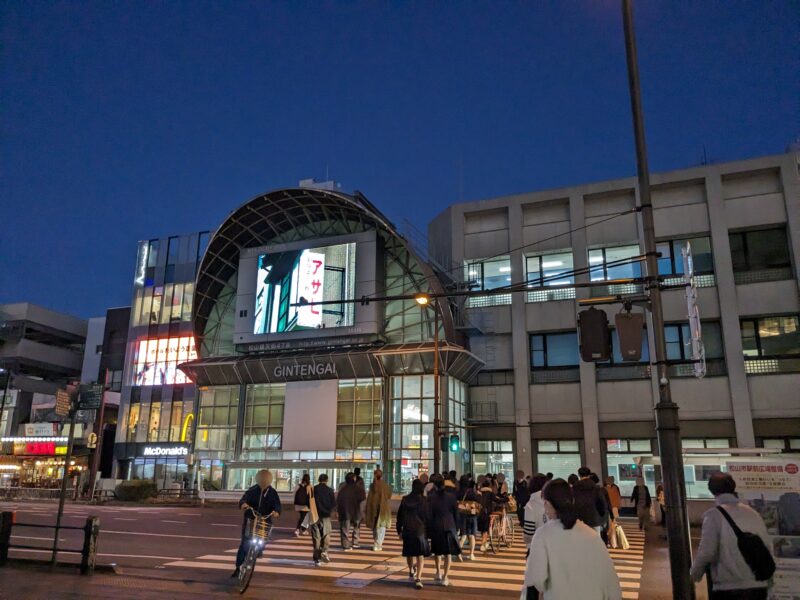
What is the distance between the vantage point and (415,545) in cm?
1109

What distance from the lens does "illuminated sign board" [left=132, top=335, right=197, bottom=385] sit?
4744cm

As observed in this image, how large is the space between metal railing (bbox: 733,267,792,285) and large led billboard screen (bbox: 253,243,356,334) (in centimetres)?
2112

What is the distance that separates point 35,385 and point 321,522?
62169 mm

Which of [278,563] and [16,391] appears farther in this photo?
[16,391]

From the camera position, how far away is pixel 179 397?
4641cm

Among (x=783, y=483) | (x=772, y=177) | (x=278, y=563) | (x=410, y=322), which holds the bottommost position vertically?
(x=278, y=563)

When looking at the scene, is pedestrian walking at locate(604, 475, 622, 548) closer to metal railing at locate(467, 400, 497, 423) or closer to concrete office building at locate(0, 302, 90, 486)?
metal railing at locate(467, 400, 497, 423)

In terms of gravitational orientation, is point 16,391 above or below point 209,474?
above

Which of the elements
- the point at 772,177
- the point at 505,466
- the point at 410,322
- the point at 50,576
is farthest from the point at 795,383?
the point at 50,576

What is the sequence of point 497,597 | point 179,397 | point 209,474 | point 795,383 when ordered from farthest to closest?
1. point 179,397
2. point 209,474
3. point 795,383
4. point 497,597

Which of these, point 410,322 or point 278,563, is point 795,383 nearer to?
point 410,322

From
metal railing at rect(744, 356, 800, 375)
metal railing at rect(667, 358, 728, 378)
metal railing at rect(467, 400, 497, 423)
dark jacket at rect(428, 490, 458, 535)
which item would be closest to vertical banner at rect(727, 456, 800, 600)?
dark jacket at rect(428, 490, 458, 535)

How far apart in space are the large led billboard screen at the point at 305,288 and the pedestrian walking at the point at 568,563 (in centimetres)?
3217

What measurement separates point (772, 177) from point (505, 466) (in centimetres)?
2154
